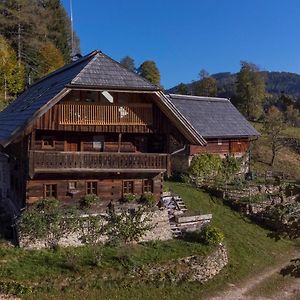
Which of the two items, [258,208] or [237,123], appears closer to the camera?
[258,208]

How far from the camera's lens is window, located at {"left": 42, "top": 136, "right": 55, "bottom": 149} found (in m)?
22.5

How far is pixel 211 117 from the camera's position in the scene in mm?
40344

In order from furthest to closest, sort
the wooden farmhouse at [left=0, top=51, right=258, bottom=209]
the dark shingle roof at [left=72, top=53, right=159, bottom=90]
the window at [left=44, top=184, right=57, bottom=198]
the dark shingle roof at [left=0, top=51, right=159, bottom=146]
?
1. the window at [left=44, top=184, right=57, bottom=198]
2. the dark shingle roof at [left=72, top=53, right=159, bottom=90]
3. the wooden farmhouse at [left=0, top=51, right=258, bottom=209]
4. the dark shingle roof at [left=0, top=51, right=159, bottom=146]

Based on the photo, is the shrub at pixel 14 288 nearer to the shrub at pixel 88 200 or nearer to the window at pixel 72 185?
the shrub at pixel 88 200

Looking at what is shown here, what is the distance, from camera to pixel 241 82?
74875 millimetres

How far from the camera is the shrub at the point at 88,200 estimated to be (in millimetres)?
22328

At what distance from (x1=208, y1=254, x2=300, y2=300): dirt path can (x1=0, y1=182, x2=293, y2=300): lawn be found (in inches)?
22.1

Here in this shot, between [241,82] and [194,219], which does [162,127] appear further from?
[241,82]

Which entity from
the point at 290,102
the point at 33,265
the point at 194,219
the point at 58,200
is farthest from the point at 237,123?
the point at 290,102

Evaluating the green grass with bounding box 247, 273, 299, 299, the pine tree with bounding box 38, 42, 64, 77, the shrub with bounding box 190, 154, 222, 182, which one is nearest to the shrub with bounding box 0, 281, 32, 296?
the green grass with bounding box 247, 273, 299, 299

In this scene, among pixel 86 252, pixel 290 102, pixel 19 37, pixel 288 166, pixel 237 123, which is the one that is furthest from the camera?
pixel 19 37

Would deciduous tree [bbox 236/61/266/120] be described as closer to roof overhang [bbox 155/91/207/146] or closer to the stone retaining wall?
roof overhang [bbox 155/91/207/146]

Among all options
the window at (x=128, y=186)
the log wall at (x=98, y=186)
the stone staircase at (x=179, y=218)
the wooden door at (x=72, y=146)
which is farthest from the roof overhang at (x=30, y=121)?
the stone staircase at (x=179, y=218)

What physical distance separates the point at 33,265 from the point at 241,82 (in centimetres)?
6223
